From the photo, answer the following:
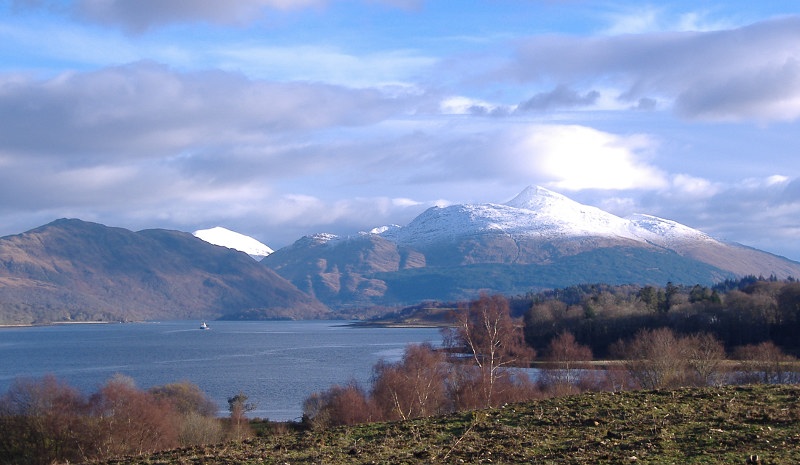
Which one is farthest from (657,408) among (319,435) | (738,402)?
(319,435)

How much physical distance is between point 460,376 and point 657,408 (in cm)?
2810

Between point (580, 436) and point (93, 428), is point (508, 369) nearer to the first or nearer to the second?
point (93, 428)

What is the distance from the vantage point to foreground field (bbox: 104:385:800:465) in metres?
16.2

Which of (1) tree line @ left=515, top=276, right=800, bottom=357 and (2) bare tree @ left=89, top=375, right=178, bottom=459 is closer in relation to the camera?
(2) bare tree @ left=89, top=375, right=178, bottom=459

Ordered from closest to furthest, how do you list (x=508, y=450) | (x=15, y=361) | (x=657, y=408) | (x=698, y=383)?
(x=508, y=450) < (x=657, y=408) < (x=698, y=383) < (x=15, y=361)

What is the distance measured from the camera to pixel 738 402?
21.1 metres

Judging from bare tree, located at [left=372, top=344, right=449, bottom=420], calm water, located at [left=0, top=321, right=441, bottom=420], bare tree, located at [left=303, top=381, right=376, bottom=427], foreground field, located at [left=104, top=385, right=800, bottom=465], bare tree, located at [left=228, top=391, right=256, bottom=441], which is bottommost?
calm water, located at [left=0, top=321, right=441, bottom=420]

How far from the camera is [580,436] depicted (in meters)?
18.3

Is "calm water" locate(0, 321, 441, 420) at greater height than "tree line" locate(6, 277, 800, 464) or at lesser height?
lesser

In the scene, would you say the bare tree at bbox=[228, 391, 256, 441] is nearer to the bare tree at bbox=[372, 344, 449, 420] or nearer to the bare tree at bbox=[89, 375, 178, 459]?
the bare tree at bbox=[89, 375, 178, 459]

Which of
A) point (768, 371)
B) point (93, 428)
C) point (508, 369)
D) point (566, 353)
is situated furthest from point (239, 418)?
point (566, 353)

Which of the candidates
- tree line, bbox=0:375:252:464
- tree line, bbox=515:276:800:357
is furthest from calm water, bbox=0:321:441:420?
tree line, bbox=515:276:800:357

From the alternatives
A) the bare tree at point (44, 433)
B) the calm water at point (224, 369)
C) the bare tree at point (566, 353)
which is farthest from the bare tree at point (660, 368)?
the bare tree at point (44, 433)

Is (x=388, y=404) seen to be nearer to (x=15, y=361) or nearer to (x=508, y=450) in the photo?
(x=508, y=450)
